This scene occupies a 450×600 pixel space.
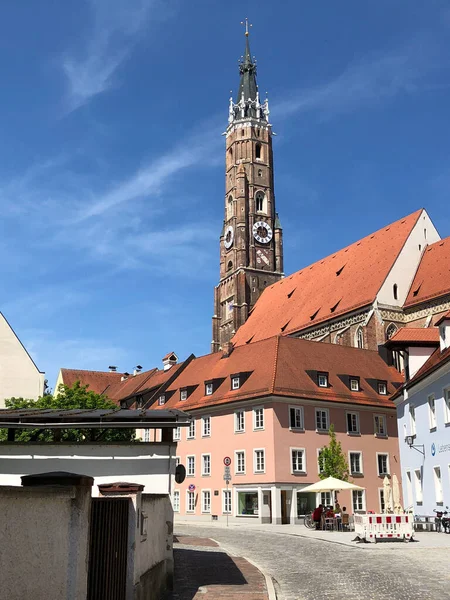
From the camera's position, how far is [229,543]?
2206 centimetres

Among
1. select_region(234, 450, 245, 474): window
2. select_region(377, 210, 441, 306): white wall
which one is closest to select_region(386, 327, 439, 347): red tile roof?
select_region(234, 450, 245, 474): window

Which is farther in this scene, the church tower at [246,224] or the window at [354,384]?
the church tower at [246,224]

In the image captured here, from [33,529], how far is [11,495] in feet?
1.36

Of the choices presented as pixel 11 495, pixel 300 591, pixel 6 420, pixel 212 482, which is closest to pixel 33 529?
pixel 11 495

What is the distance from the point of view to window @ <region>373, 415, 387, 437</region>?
43.4 m

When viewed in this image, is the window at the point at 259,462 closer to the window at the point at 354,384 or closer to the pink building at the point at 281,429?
the pink building at the point at 281,429

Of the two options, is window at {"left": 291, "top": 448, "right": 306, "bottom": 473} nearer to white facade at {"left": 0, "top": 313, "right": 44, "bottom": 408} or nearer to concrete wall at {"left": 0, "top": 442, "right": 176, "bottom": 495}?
white facade at {"left": 0, "top": 313, "right": 44, "bottom": 408}

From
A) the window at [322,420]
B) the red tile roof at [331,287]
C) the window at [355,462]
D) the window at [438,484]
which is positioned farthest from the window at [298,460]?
the red tile roof at [331,287]

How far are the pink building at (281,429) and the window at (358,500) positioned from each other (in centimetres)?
6

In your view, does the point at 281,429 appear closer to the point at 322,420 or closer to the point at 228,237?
the point at 322,420

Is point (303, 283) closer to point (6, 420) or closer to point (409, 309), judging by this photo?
point (409, 309)

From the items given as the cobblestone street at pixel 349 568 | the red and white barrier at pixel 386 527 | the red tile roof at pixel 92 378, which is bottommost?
the cobblestone street at pixel 349 568

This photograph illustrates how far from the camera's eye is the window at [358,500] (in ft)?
133

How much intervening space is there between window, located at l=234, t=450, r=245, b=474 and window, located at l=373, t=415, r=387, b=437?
8.68m
